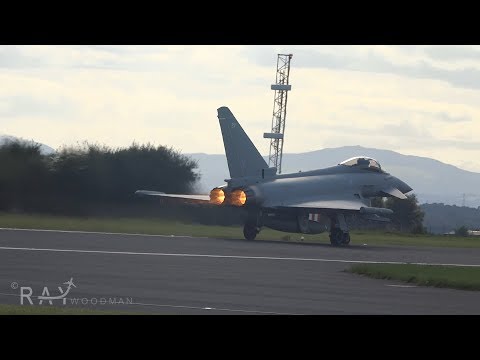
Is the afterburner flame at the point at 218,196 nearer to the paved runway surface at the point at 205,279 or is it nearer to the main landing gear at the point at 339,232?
the main landing gear at the point at 339,232

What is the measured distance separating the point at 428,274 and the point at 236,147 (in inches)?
743

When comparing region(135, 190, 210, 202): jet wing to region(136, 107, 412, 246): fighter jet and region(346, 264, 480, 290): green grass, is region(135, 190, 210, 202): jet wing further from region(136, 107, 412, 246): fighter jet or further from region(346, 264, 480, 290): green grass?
region(346, 264, 480, 290): green grass

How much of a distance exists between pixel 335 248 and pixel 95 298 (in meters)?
24.6

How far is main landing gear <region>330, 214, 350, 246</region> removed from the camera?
43.2 meters

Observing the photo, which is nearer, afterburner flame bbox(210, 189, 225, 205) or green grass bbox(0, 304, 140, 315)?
green grass bbox(0, 304, 140, 315)

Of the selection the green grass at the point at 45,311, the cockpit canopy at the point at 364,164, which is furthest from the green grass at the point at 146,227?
the green grass at the point at 45,311

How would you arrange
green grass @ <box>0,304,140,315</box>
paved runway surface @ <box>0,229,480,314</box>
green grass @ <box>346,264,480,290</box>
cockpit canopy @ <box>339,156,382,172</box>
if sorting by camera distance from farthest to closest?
cockpit canopy @ <box>339,156,382,172</box> → green grass @ <box>346,264,480,290</box> → paved runway surface @ <box>0,229,480,314</box> → green grass @ <box>0,304,140,315</box>

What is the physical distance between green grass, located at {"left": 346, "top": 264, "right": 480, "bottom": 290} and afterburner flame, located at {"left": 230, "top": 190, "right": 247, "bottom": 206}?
14.3 metres

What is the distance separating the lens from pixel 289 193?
4253 centimetres

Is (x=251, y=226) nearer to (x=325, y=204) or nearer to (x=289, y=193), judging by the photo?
(x=289, y=193)

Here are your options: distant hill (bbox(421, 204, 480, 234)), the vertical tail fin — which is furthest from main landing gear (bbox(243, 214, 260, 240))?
distant hill (bbox(421, 204, 480, 234))
